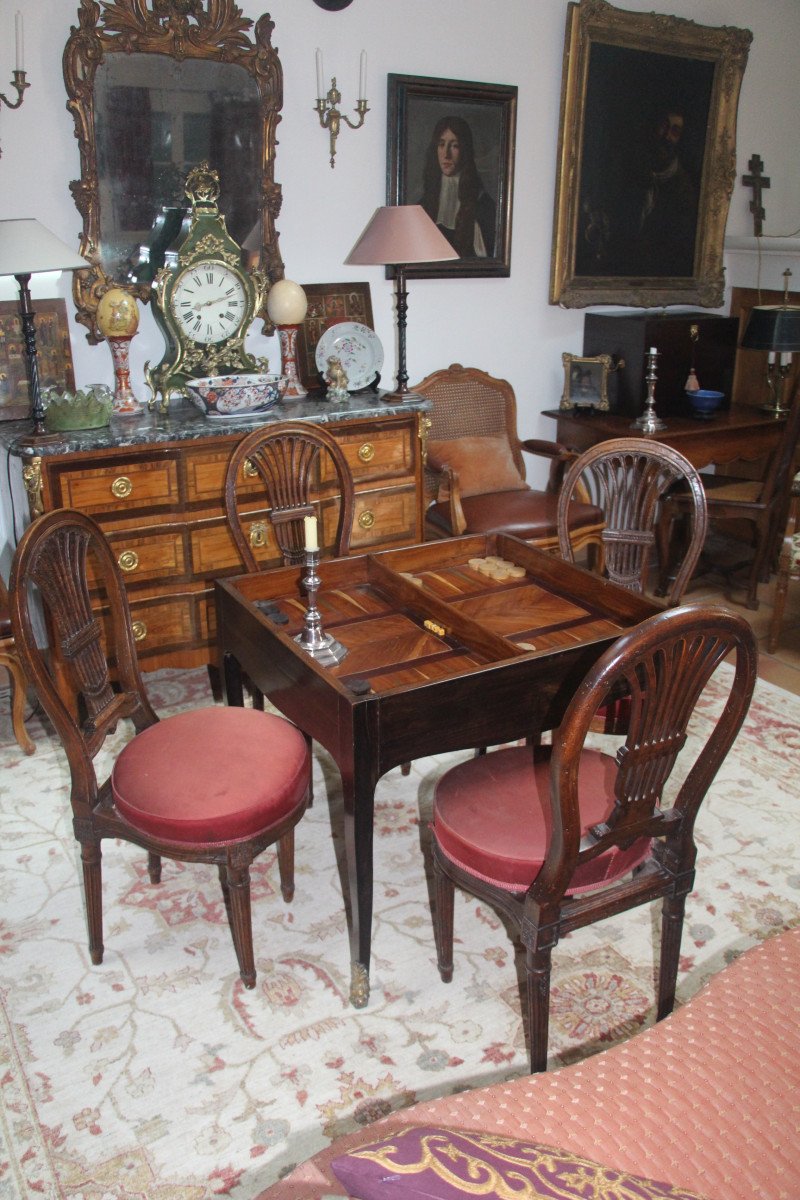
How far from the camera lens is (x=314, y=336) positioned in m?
4.12

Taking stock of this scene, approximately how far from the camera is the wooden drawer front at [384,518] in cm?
396

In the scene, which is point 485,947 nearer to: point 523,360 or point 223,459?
point 223,459

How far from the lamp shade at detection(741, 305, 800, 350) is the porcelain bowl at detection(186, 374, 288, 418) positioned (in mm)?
2344

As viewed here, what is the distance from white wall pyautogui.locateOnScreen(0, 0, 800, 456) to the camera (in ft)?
11.4

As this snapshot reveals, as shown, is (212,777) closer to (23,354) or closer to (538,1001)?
(538,1001)

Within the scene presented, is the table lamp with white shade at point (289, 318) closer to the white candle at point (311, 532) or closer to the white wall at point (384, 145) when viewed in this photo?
the white wall at point (384, 145)

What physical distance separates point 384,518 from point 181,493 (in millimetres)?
887

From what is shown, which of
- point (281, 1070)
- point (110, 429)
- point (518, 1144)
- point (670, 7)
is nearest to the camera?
point (518, 1144)

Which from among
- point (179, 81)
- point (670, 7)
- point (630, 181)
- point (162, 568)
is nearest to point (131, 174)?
point (179, 81)

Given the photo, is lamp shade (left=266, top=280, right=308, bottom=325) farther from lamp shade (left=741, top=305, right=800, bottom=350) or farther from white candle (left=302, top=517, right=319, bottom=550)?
lamp shade (left=741, top=305, right=800, bottom=350)

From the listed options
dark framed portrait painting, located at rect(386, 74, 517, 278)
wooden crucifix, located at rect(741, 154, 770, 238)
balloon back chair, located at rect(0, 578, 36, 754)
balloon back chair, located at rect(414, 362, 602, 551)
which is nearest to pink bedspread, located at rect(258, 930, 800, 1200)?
balloon back chair, located at rect(0, 578, 36, 754)

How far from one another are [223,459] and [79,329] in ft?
2.50

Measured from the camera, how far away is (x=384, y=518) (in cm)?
404

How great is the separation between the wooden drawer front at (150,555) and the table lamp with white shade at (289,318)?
2.72 feet
